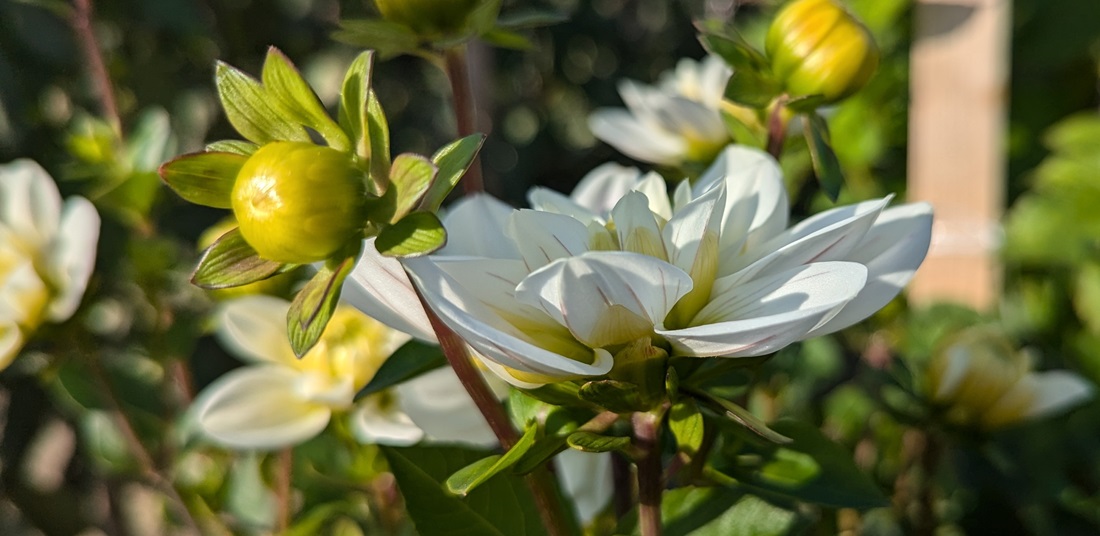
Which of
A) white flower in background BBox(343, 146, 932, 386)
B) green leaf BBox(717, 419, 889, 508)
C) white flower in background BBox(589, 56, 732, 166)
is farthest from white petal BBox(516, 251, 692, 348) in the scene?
white flower in background BBox(589, 56, 732, 166)

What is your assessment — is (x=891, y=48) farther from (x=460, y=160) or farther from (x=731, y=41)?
(x=460, y=160)

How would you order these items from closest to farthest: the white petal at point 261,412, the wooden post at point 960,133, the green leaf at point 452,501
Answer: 1. the green leaf at point 452,501
2. the white petal at point 261,412
3. the wooden post at point 960,133

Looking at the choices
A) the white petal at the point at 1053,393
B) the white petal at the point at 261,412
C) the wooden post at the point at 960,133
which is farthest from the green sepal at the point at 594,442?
the wooden post at the point at 960,133

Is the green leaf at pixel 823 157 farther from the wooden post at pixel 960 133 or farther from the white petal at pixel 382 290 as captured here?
the wooden post at pixel 960 133

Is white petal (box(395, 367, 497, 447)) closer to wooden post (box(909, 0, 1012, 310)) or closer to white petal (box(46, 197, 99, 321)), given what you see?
white petal (box(46, 197, 99, 321))

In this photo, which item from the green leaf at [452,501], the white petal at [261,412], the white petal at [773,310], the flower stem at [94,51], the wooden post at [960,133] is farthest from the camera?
the wooden post at [960,133]

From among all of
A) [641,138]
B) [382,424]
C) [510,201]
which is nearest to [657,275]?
[382,424]

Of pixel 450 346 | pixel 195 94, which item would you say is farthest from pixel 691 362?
pixel 195 94

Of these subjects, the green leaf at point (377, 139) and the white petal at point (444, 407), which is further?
the white petal at point (444, 407)
